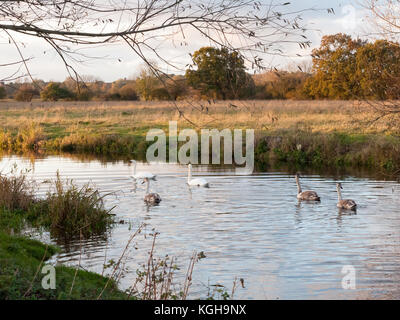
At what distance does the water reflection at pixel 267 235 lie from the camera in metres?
10.0

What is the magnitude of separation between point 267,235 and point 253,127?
21477 millimetres

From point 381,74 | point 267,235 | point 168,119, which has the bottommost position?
point 267,235

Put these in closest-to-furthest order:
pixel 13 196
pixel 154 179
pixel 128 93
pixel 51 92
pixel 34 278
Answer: pixel 34 278, pixel 51 92, pixel 13 196, pixel 154 179, pixel 128 93

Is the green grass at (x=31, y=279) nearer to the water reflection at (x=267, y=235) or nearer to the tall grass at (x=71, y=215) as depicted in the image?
the water reflection at (x=267, y=235)

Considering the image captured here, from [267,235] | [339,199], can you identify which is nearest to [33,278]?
[267,235]

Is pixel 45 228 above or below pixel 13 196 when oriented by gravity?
below

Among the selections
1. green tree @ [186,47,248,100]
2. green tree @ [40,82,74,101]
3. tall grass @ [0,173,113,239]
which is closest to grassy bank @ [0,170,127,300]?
tall grass @ [0,173,113,239]

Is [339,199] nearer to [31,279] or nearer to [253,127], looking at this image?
[31,279]

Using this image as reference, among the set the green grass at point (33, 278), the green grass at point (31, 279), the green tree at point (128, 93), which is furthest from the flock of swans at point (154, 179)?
the green tree at point (128, 93)

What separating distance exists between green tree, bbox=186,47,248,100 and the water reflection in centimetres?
356

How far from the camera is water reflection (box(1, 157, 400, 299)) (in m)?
10.0

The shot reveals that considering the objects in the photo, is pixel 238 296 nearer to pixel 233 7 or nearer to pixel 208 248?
pixel 208 248

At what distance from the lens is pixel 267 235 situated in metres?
13.5
